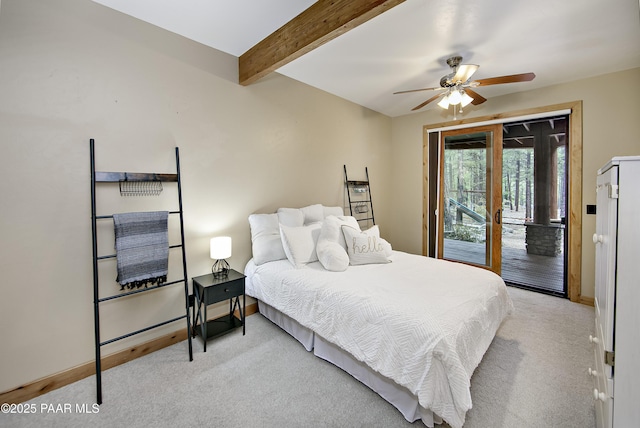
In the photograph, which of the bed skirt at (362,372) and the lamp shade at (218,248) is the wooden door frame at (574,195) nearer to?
the bed skirt at (362,372)

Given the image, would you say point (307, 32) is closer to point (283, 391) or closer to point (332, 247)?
point (332, 247)

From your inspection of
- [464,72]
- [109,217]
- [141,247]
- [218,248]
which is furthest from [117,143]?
[464,72]

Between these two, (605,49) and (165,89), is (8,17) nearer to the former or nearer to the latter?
(165,89)

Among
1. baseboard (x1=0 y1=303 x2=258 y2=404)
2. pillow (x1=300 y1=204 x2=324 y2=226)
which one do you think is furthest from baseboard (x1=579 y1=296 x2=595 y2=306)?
baseboard (x1=0 y1=303 x2=258 y2=404)

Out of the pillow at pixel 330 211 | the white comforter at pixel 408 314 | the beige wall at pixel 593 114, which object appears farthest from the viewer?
the pillow at pixel 330 211

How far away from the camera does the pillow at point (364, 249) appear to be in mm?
2797

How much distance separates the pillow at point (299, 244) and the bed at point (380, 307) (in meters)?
0.01

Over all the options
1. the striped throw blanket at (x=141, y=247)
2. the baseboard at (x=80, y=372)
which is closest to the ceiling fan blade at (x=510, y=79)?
the striped throw blanket at (x=141, y=247)

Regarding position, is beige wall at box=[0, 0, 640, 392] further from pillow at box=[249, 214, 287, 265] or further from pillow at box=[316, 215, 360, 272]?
pillow at box=[316, 215, 360, 272]

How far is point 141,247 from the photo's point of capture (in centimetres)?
214

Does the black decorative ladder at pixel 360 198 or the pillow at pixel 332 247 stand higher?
the black decorative ladder at pixel 360 198

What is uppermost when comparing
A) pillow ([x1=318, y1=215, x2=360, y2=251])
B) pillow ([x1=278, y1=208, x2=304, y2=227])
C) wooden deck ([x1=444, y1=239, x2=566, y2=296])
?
pillow ([x1=278, y1=208, x2=304, y2=227])

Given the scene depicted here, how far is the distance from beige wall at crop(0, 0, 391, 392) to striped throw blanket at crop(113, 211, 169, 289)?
20 centimetres

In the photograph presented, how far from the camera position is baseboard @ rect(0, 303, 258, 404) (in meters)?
1.82
